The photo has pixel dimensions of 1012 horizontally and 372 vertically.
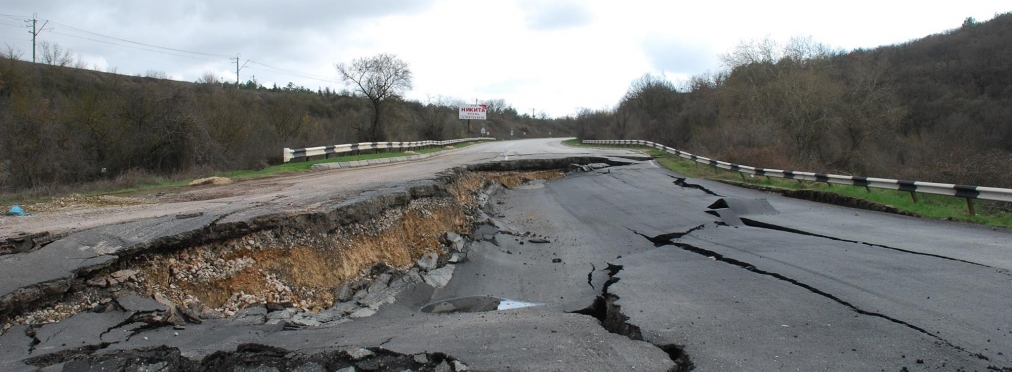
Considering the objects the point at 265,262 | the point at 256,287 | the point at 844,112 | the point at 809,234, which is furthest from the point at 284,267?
the point at 844,112

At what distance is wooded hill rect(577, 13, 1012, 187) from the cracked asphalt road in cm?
1274

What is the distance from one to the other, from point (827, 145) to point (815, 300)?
31148mm

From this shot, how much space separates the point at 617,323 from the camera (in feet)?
17.8

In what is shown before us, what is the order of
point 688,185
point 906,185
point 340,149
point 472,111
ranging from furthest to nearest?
point 472,111 → point 340,149 → point 688,185 → point 906,185

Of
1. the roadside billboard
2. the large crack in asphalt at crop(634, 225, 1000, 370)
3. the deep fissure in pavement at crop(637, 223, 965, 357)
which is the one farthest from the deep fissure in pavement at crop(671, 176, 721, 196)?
the roadside billboard

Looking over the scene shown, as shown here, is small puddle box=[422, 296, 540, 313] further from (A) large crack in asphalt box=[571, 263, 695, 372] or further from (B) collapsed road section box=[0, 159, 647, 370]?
(A) large crack in asphalt box=[571, 263, 695, 372]

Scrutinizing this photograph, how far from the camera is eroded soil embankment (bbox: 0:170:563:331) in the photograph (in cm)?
545

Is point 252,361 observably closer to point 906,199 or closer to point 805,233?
point 805,233

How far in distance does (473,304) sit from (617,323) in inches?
104

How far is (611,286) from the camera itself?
7047 millimetres

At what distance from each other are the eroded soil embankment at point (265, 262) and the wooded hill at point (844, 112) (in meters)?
16.5

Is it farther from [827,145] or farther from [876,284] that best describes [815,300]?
[827,145]

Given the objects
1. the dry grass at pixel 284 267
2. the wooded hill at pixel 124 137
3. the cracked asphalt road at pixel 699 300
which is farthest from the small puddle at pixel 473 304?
the wooded hill at pixel 124 137

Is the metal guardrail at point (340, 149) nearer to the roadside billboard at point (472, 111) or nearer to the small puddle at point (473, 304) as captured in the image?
the small puddle at point (473, 304)
